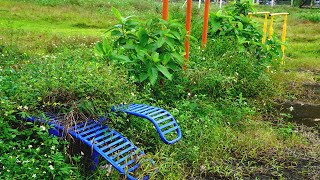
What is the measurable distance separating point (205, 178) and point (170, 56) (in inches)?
70.4

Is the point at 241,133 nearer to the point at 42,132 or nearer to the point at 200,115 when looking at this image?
the point at 200,115

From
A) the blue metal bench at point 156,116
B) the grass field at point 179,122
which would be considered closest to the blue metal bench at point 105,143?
the grass field at point 179,122

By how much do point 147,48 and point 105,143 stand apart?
1.89 m

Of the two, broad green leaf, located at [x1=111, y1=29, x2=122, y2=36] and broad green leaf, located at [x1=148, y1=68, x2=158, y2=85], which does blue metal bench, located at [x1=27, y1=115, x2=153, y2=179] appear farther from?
broad green leaf, located at [x1=111, y1=29, x2=122, y2=36]

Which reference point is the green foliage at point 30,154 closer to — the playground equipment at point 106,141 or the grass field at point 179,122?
the grass field at point 179,122

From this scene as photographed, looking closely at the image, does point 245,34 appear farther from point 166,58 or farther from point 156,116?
point 156,116

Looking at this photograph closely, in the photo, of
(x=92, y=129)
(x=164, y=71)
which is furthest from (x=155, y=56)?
(x=92, y=129)

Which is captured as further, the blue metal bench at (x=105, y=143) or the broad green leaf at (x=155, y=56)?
the broad green leaf at (x=155, y=56)

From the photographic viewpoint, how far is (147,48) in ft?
16.2

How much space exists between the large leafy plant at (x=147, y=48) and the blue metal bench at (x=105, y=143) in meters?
1.23

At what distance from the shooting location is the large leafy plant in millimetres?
4738

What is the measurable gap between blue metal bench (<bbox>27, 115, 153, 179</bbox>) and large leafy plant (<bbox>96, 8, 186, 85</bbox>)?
1233mm

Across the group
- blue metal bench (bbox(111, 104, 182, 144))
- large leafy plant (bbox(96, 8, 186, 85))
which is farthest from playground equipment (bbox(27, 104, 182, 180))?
large leafy plant (bbox(96, 8, 186, 85))

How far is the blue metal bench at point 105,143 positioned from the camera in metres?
3.15
